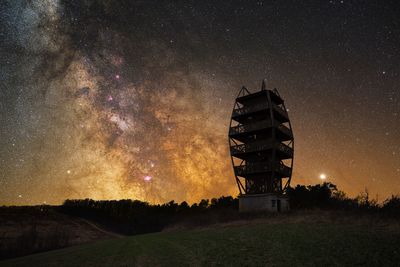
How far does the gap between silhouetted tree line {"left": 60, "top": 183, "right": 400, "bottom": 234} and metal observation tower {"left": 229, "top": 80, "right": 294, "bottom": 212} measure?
9.88 feet

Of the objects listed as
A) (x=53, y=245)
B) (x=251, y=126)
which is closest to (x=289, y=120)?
(x=251, y=126)

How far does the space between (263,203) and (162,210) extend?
41.6m

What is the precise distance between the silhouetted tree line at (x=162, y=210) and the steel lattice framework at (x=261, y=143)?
345cm

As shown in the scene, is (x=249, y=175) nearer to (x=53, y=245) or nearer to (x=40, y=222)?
(x=53, y=245)

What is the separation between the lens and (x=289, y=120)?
133ft

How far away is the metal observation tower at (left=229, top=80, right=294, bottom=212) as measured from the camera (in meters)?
35.5

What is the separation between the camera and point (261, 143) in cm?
3675

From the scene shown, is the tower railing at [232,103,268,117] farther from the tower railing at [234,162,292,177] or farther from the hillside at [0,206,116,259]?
the hillside at [0,206,116,259]

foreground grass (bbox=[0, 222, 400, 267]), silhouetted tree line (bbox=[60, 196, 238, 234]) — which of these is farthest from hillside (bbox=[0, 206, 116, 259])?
foreground grass (bbox=[0, 222, 400, 267])

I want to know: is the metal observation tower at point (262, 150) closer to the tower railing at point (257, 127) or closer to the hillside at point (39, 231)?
the tower railing at point (257, 127)

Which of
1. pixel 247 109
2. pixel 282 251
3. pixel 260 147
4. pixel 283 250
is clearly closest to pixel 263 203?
pixel 260 147

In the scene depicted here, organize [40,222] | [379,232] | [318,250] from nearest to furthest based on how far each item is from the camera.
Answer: [318,250], [379,232], [40,222]

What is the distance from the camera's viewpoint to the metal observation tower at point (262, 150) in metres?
35.5

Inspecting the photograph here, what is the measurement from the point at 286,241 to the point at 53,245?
122 ft
